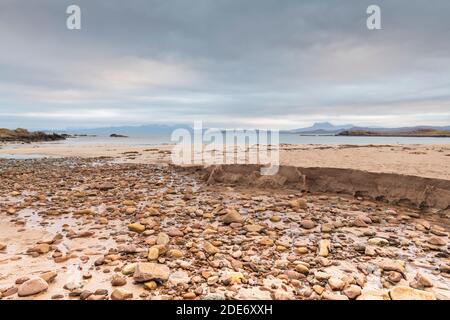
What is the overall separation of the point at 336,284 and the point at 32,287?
14.5ft

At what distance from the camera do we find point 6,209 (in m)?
8.34

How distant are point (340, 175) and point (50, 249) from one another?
9.51 meters

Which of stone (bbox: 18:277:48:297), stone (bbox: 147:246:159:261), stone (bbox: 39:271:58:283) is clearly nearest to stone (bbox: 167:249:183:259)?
stone (bbox: 147:246:159:261)

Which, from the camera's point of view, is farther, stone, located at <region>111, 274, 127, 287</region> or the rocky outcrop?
the rocky outcrop

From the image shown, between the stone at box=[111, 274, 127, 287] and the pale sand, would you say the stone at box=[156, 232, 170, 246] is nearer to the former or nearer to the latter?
the stone at box=[111, 274, 127, 287]

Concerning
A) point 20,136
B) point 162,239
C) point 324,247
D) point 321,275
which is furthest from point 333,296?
point 20,136

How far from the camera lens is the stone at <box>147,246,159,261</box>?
495cm

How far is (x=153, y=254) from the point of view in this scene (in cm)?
502

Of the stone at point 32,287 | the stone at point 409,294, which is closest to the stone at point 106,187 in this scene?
the stone at point 32,287

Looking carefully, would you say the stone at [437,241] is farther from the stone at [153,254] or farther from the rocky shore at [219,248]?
the stone at [153,254]

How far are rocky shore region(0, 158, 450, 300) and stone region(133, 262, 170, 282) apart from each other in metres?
0.02

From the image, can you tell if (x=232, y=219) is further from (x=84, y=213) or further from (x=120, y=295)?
(x=84, y=213)

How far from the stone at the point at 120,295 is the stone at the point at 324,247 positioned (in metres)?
3.48
